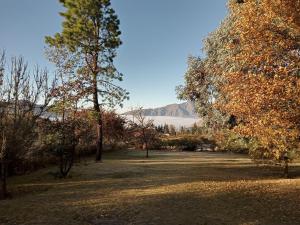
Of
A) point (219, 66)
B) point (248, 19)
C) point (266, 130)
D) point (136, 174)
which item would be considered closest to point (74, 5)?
point (219, 66)

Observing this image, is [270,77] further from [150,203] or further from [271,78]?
[150,203]

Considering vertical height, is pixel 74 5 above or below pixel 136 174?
above

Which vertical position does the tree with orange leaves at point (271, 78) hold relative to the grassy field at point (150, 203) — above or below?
above

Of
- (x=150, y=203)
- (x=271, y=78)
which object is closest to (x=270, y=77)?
(x=271, y=78)

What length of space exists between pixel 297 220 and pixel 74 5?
86.0 ft

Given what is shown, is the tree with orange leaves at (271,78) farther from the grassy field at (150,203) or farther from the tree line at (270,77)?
the grassy field at (150,203)

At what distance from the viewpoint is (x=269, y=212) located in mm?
10789

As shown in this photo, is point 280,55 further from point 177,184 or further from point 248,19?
point 177,184

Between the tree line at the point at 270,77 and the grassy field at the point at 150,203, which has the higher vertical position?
the tree line at the point at 270,77

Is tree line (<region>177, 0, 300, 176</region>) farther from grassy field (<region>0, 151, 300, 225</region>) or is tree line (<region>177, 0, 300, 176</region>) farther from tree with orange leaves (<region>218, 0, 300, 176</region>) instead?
grassy field (<region>0, 151, 300, 225</region>)

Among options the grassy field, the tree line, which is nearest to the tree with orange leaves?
the tree line

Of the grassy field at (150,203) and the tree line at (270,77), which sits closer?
the grassy field at (150,203)

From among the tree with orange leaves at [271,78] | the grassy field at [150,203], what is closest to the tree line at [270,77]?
the tree with orange leaves at [271,78]

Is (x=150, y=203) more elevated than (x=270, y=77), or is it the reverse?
(x=270, y=77)
